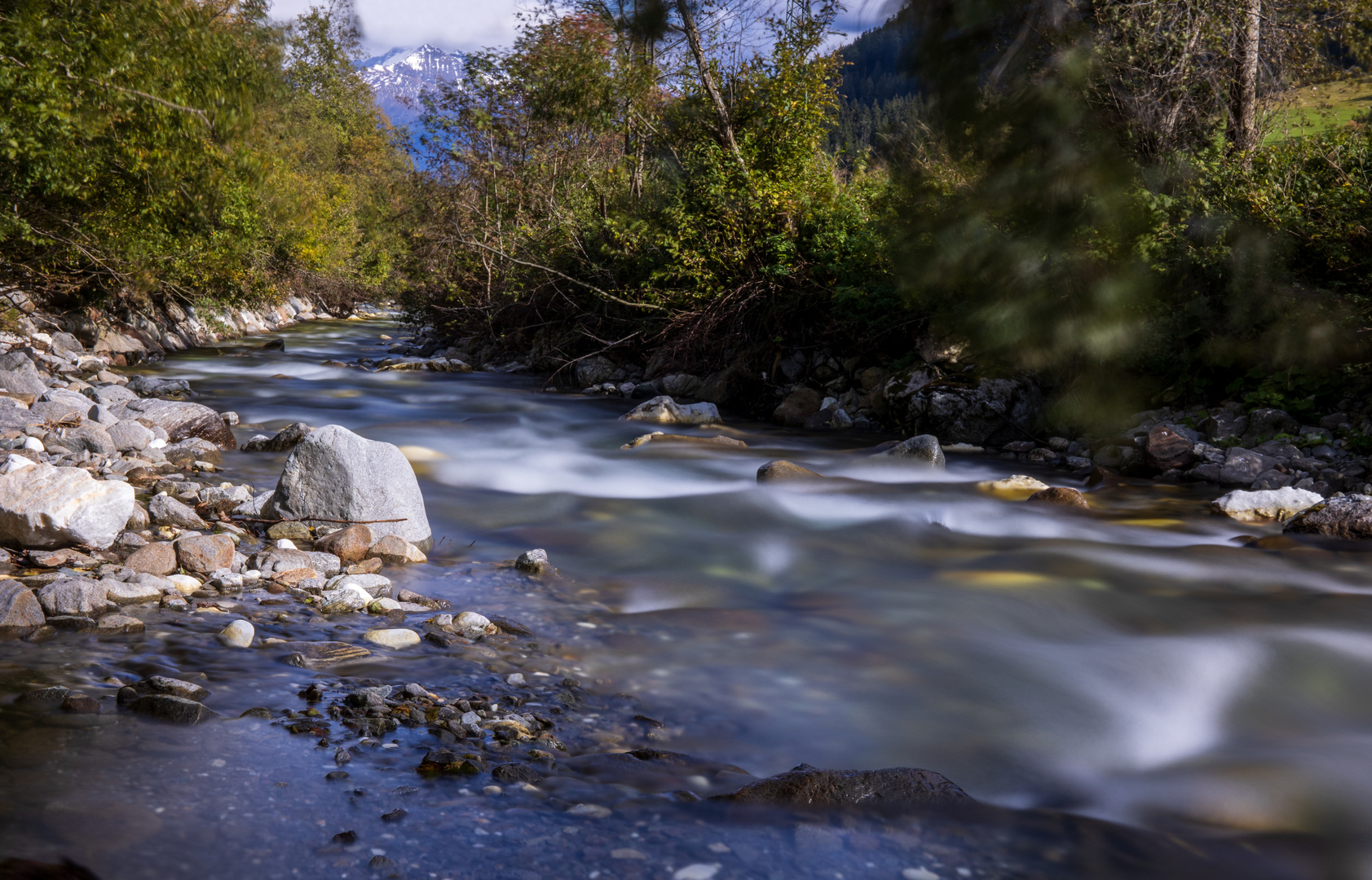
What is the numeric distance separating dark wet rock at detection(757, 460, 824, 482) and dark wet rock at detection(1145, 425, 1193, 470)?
3109 mm

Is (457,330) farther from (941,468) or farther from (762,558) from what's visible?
(762,558)

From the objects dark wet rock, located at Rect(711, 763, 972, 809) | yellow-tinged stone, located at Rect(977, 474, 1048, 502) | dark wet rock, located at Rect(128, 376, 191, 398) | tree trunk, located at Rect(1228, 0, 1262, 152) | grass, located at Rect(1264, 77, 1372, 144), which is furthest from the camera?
dark wet rock, located at Rect(128, 376, 191, 398)

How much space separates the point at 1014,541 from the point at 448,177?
17.4 m

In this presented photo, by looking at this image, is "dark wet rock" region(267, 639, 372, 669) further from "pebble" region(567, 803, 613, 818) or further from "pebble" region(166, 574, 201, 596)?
"pebble" region(567, 803, 613, 818)

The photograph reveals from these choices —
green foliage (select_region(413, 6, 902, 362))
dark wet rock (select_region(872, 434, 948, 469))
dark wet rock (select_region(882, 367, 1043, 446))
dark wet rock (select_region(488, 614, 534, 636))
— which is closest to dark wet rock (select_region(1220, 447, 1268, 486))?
dark wet rock (select_region(882, 367, 1043, 446))

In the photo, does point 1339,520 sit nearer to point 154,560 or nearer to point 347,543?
point 347,543

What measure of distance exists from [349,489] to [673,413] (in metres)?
6.64

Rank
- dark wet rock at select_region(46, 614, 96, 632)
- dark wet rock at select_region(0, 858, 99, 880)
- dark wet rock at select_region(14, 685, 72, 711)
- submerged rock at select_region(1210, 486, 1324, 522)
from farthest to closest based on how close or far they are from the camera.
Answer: submerged rock at select_region(1210, 486, 1324, 522) < dark wet rock at select_region(46, 614, 96, 632) < dark wet rock at select_region(14, 685, 72, 711) < dark wet rock at select_region(0, 858, 99, 880)

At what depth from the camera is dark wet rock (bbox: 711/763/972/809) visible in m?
2.59

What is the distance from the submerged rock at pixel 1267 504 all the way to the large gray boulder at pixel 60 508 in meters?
7.57

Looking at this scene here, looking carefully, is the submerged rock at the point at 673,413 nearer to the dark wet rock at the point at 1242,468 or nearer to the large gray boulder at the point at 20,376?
the dark wet rock at the point at 1242,468

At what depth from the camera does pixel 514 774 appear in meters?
2.65

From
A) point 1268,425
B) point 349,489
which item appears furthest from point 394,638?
point 1268,425

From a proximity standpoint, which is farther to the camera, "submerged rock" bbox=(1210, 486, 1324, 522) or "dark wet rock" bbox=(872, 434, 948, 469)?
"dark wet rock" bbox=(872, 434, 948, 469)
